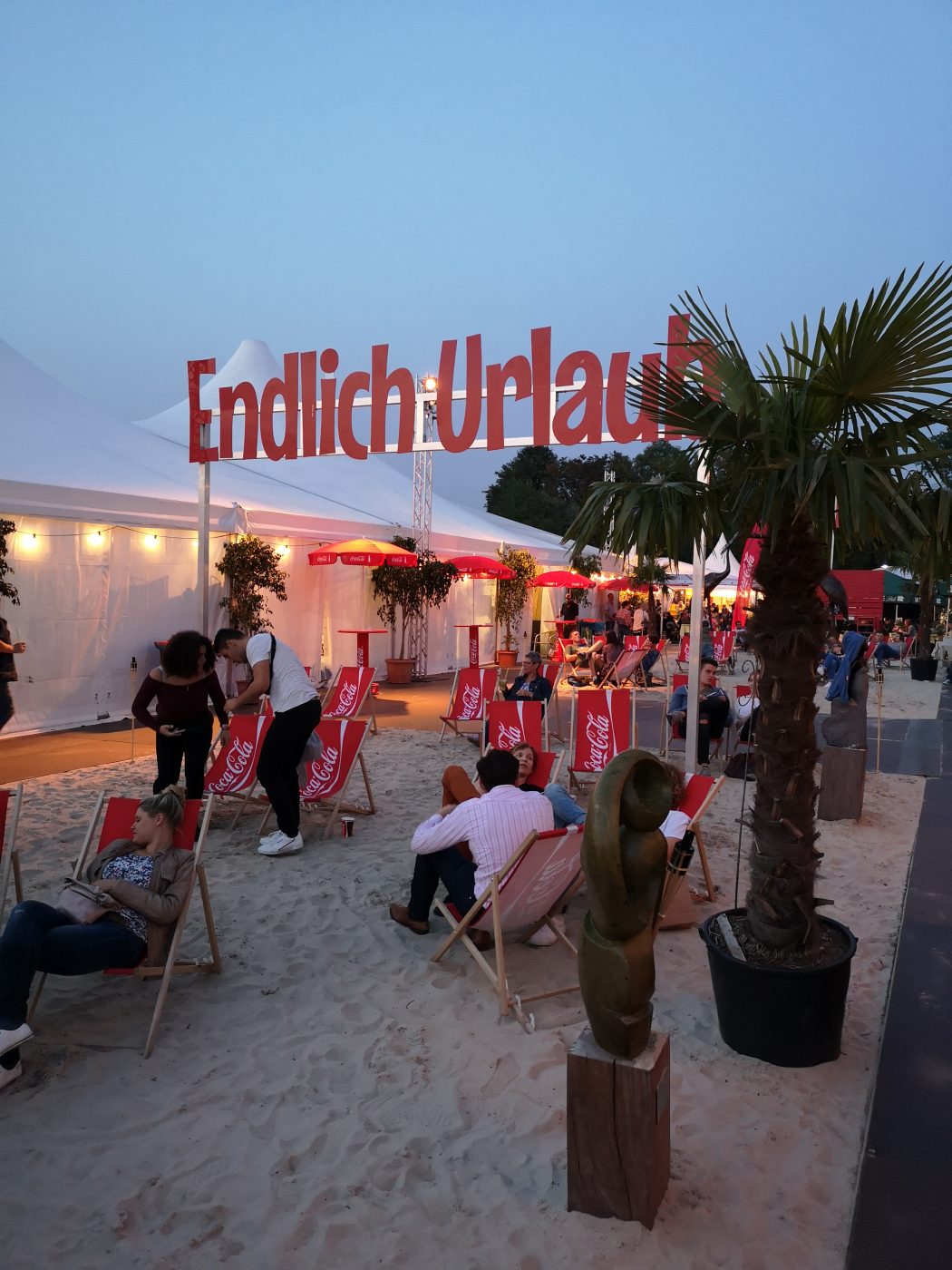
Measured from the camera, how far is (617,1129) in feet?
7.29

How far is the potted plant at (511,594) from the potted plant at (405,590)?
2.88 meters

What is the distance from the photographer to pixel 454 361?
28.7ft

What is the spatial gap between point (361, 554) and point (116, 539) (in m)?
3.30

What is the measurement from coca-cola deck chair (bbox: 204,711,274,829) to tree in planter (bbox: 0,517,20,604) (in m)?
4.08

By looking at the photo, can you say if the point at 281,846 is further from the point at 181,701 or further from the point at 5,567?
the point at 5,567

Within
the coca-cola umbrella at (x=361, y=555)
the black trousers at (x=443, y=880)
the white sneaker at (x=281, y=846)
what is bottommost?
the white sneaker at (x=281, y=846)

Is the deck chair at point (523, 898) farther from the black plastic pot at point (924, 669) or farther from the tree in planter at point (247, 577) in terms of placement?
the black plastic pot at point (924, 669)

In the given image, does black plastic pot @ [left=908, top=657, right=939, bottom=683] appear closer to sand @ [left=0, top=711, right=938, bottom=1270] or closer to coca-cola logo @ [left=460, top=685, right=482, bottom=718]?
coca-cola logo @ [left=460, top=685, right=482, bottom=718]

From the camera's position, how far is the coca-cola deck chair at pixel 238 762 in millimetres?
5850

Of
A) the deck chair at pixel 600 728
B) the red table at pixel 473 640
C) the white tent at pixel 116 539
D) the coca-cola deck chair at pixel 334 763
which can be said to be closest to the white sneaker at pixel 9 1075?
the coca-cola deck chair at pixel 334 763

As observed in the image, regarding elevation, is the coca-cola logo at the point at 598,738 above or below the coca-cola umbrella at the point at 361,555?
below

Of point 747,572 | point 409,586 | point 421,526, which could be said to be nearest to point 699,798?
point 747,572

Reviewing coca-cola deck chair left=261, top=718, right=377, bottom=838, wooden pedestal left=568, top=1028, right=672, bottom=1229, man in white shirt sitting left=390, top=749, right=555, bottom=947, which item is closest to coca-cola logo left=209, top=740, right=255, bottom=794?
coca-cola deck chair left=261, top=718, right=377, bottom=838

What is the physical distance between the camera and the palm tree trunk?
302 cm
